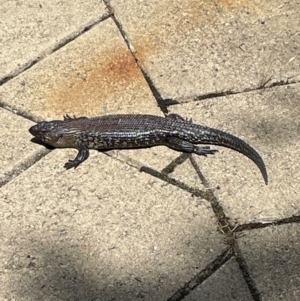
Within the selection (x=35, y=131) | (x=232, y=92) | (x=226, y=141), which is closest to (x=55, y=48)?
(x=35, y=131)

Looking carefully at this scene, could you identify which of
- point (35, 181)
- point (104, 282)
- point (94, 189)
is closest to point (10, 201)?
point (35, 181)

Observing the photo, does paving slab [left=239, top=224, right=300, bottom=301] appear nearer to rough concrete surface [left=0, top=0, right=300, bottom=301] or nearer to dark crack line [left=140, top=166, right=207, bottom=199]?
rough concrete surface [left=0, top=0, right=300, bottom=301]

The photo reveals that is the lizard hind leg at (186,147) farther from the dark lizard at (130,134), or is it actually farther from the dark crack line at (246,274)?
the dark crack line at (246,274)

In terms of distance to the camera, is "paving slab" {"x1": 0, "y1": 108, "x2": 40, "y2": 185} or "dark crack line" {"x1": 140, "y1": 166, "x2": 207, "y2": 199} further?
"paving slab" {"x1": 0, "y1": 108, "x2": 40, "y2": 185}

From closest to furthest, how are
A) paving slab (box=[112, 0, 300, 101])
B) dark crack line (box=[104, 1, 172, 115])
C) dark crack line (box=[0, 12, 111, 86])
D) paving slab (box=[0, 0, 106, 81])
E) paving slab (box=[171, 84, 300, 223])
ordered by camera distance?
paving slab (box=[171, 84, 300, 223]) → dark crack line (box=[104, 1, 172, 115]) → paving slab (box=[112, 0, 300, 101]) → dark crack line (box=[0, 12, 111, 86]) → paving slab (box=[0, 0, 106, 81])

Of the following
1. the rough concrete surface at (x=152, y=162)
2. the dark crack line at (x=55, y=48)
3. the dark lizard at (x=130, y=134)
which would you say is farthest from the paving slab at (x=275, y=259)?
the dark crack line at (x=55, y=48)

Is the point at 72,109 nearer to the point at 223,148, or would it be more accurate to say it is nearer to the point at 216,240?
the point at 223,148

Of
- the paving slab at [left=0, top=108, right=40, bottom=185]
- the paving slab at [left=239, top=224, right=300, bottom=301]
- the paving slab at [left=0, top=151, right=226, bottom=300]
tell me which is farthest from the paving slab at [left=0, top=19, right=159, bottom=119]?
the paving slab at [left=239, top=224, right=300, bottom=301]
